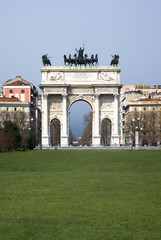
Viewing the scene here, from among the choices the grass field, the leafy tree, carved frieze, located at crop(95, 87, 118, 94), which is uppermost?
carved frieze, located at crop(95, 87, 118, 94)

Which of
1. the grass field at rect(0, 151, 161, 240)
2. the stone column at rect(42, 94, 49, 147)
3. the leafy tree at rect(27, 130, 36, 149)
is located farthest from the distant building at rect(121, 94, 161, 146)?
the grass field at rect(0, 151, 161, 240)

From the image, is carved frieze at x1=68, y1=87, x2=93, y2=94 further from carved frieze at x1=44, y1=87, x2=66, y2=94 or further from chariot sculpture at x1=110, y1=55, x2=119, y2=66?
chariot sculpture at x1=110, y1=55, x2=119, y2=66

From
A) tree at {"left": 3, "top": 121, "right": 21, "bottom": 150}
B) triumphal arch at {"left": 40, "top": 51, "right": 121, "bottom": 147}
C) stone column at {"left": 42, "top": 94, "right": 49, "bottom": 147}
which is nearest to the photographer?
tree at {"left": 3, "top": 121, "right": 21, "bottom": 150}

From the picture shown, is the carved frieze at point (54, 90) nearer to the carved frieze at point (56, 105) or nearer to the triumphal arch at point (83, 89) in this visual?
the triumphal arch at point (83, 89)

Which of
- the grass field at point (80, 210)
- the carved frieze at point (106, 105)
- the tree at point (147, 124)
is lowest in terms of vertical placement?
the grass field at point (80, 210)

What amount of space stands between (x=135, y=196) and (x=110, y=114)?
54.0 metres

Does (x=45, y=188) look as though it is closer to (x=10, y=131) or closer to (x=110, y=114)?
(x=10, y=131)

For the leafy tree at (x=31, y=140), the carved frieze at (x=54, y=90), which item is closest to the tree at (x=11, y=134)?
the leafy tree at (x=31, y=140)

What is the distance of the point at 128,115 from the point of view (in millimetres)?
90625

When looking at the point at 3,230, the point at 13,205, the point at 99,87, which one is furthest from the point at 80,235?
the point at 99,87

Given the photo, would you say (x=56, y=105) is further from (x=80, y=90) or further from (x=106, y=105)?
(x=106, y=105)

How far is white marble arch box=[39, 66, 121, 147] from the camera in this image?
6431 cm

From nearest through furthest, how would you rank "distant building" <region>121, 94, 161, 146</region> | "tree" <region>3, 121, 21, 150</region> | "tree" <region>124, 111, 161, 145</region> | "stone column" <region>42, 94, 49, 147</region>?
"tree" <region>3, 121, 21, 150</region> → "stone column" <region>42, 94, 49, 147</region> → "distant building" <region>121, 94, 161, 146</region> → "tree" <region>124, 111, 161, 145</region>

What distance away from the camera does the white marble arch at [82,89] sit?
2532 inches
